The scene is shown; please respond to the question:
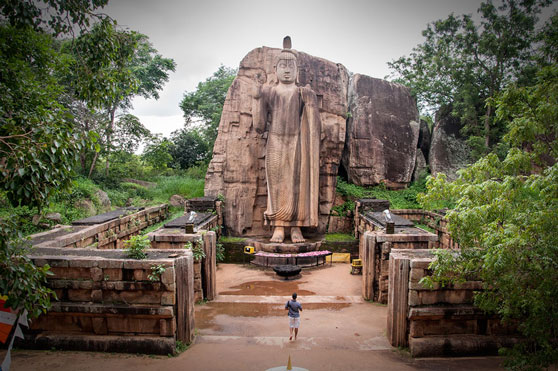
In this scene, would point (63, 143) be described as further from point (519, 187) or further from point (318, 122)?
point (318, 122)

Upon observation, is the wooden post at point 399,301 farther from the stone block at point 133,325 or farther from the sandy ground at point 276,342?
the stone block at point 133,325

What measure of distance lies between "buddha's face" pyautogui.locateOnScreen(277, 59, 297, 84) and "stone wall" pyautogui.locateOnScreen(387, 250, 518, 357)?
7.82 meters

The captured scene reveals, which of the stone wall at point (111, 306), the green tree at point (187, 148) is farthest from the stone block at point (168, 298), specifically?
the green tree at point (187, 148)

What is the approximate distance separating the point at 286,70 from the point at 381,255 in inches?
263

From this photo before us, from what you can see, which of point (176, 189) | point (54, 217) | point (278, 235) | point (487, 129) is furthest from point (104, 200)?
point (487, 129)

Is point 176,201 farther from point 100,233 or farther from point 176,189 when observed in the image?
point 100,233

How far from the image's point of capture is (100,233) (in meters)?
9.39

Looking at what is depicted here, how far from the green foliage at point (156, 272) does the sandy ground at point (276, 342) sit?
3.70 ft

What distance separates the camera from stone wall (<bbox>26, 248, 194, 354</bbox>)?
5.46 m

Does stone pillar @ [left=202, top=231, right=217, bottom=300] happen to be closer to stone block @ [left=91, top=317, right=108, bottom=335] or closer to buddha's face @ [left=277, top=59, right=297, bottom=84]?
stone block @ [left=91, top=317, right=108, bottom=335]

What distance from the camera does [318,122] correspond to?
12.0m

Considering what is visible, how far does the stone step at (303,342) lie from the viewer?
5.86 metres

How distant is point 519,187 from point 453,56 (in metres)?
12.2

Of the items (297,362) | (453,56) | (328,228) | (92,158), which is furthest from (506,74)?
Answer: (92,158)
